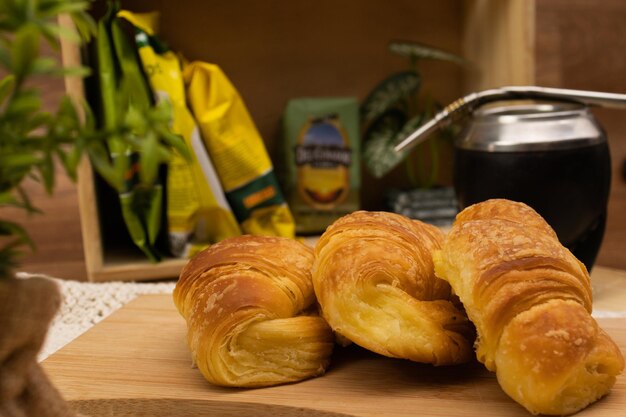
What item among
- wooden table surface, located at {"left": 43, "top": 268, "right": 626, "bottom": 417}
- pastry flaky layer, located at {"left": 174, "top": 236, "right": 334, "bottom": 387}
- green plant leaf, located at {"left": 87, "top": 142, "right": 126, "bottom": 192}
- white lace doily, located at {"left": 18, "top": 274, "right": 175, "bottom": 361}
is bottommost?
white lace doily, located at {"left": 18, "top": 274, "right": 175, "bottom": 361}

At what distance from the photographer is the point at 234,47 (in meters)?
1.69

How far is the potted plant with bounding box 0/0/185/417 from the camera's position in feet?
1.10

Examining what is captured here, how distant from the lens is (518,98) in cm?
108

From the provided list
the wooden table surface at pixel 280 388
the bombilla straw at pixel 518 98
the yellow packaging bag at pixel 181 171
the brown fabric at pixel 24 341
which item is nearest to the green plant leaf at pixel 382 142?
the yellow packaging bag at pixel 181 171

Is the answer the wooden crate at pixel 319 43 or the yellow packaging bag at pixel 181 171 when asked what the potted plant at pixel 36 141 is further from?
the wooden crate at pixel 319 43

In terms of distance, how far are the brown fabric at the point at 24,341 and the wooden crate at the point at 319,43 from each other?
110 centimetres

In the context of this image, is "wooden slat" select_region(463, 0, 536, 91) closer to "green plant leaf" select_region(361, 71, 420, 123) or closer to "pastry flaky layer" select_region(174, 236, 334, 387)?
"green plant leaf" select_region(361, 71, 420, 123)

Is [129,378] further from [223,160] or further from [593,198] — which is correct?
[223,160]

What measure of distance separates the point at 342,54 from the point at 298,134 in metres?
0.28

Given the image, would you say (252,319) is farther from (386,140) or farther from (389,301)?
(386,140)

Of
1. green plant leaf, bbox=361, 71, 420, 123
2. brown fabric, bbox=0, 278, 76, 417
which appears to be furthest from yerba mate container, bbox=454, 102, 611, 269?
brown fabric, bbox=0, 278, 76, 417

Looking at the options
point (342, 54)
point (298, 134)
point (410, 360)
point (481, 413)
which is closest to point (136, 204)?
point (298, 134)

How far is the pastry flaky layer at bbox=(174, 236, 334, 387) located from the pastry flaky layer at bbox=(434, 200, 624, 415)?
0.15 meters

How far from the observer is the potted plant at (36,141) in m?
0.33
